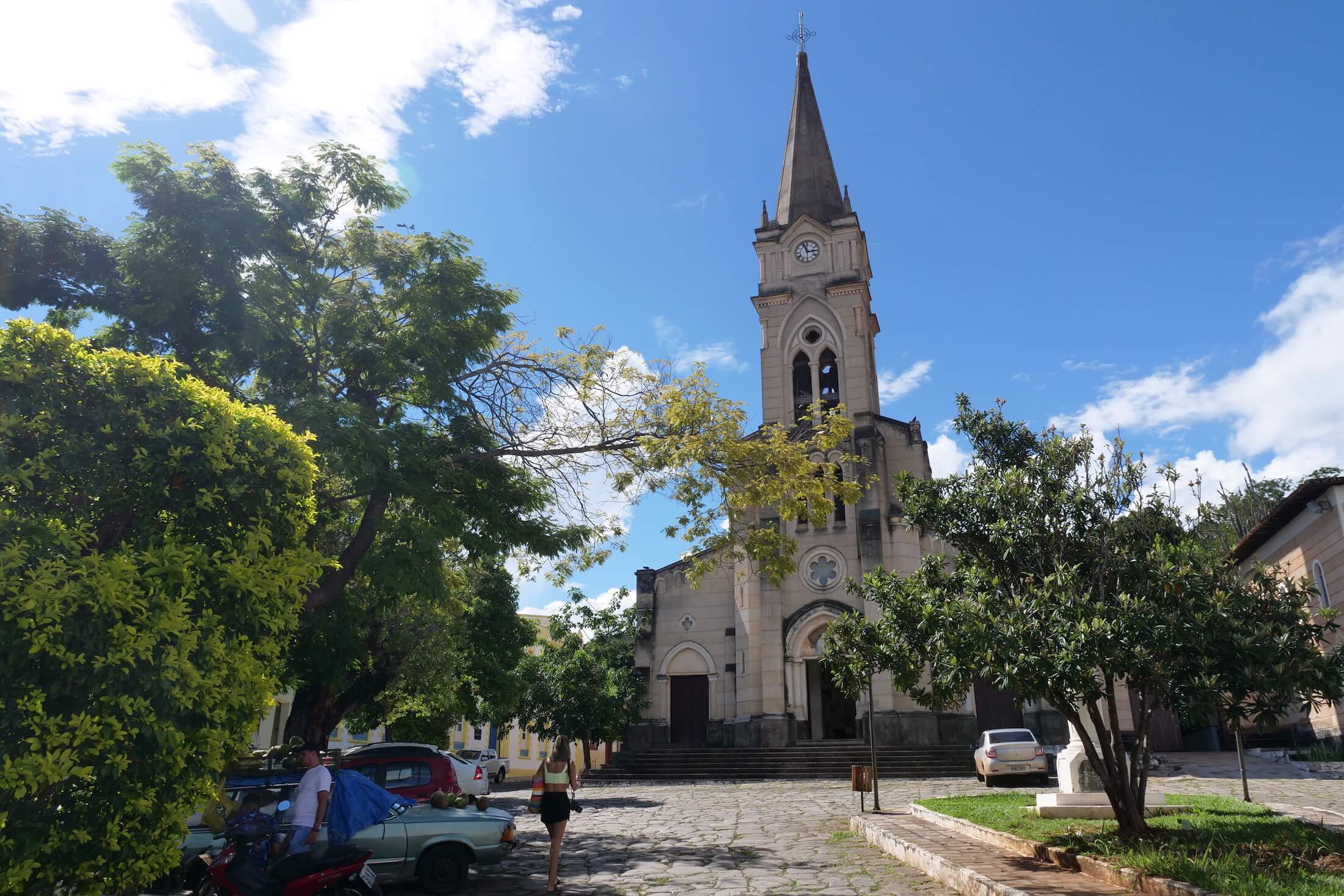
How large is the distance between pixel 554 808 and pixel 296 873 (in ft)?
9.19

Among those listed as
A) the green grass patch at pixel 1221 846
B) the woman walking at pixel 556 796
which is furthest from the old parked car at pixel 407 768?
the green grass patch at pixel 1221 846

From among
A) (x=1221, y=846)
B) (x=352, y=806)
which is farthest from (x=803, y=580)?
(x=352, y=806)

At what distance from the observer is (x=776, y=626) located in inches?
1102

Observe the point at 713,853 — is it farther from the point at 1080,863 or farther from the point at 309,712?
the point at 309,712

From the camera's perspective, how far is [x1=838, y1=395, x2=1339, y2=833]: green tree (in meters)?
7.48

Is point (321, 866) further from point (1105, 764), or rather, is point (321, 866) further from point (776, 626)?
point (776, 626)

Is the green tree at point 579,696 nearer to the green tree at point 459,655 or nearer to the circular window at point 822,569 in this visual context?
the green tree at point 459,655

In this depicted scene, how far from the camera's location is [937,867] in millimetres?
8391

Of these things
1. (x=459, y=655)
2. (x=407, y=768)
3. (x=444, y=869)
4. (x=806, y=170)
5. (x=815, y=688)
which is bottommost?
(x=444, y=869)

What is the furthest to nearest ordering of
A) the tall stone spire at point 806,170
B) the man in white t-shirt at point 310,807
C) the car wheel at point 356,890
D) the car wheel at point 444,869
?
1. the tall stone spire at point 806,170
2. the car wheel at point 444,869
3. the man in white t-shirt at point 310,807
4. the car wheel at point 356,890

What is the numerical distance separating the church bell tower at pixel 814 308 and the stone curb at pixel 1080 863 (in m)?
20.6

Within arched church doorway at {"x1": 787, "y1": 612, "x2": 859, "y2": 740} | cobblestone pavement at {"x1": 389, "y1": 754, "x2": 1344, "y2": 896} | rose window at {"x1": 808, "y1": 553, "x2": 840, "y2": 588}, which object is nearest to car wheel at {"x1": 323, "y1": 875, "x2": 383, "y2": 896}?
cobblestone pavement at {"x1": 389, "y1": 754, "x2": 1344, "y2": 896}

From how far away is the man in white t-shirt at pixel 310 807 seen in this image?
22.6 feet

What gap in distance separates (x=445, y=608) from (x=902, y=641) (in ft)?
37.8
